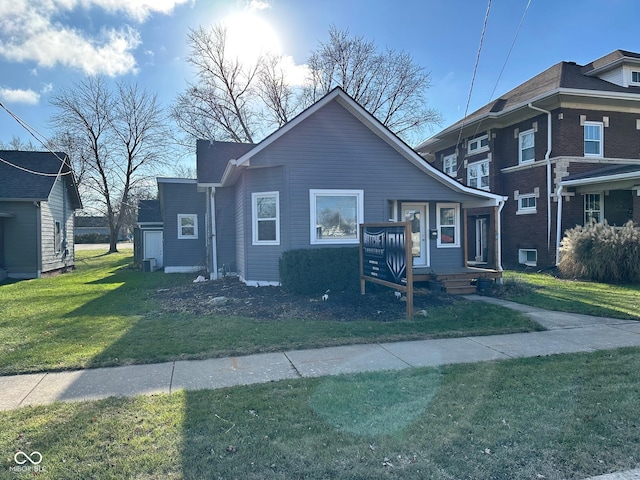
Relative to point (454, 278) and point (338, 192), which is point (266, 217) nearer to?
point (338, 192)

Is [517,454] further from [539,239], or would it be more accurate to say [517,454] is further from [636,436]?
[539,239]

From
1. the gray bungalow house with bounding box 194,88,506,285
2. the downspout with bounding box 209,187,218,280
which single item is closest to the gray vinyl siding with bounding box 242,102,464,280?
the gray bungalow house with bounding box 194,88,506,285

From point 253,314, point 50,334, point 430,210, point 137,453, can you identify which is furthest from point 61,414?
point 430,210

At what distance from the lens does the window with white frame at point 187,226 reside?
18.5 m

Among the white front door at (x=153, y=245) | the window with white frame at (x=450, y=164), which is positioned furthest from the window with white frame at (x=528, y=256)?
the white front door at (x=153, y=245)

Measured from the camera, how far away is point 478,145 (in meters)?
21.9

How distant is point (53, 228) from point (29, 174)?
259cm

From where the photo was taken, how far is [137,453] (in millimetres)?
3199

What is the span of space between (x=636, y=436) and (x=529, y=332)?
3.81 m

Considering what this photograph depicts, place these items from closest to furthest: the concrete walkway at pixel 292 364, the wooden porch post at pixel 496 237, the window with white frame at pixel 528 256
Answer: the concrete walkway at pixel 292 364 → the wooden porch post at pixel 496 237 → the window with white frame at pixel 528 256

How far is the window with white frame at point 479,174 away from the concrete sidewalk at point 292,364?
15.1 meters

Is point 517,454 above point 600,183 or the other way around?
the other way around

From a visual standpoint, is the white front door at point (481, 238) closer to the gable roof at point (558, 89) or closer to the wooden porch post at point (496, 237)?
the gable roof at point (558, 89)

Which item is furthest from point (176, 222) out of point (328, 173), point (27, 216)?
point (328, 173)
